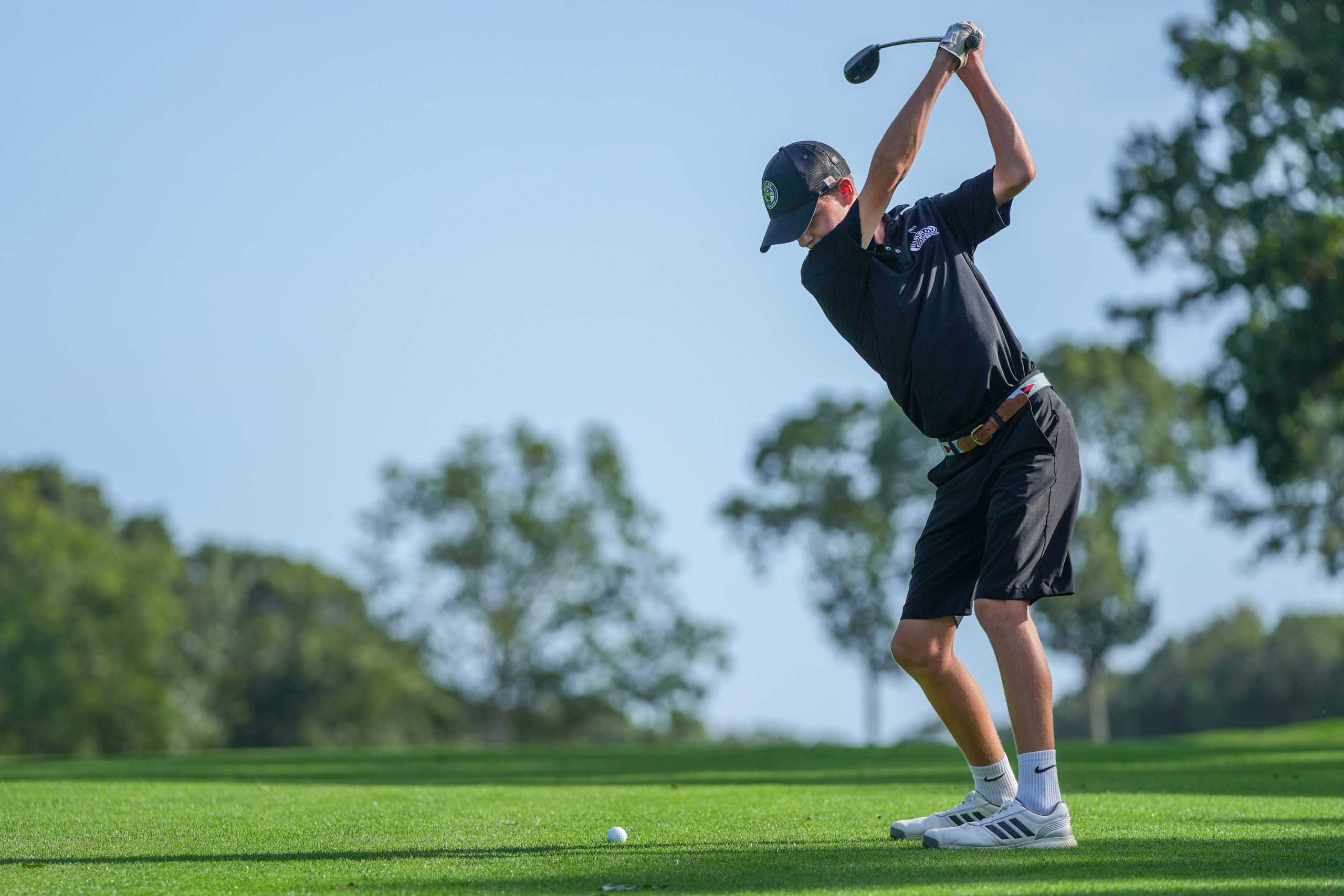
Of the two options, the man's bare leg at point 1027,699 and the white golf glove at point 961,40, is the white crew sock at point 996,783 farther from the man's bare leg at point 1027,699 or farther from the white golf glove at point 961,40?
the white golf glove at point 961,40

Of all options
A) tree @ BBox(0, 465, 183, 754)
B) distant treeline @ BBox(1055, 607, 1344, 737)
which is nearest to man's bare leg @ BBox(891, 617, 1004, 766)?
distant treeline @ BBox(1055, 607, 1344, 737)

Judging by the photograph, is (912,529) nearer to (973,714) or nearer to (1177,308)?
(1177,308)

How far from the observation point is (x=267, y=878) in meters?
3.87

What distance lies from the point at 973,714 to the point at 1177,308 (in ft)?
72.2

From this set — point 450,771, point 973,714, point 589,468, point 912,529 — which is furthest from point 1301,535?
point 973,714

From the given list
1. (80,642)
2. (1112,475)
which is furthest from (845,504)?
(80,642)

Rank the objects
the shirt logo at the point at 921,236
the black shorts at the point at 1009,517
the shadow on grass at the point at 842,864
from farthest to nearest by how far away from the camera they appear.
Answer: the shirt logo at the point at 921,236, the black shorts at the point at 1009,517, the shadow on grass at the point at 842,864

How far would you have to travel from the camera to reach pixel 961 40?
4.57m

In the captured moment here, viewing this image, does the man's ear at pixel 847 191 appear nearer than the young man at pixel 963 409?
Answer: No

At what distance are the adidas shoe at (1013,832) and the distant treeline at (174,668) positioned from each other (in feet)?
131

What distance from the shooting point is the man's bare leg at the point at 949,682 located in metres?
4.86

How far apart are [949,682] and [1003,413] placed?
1.09 metres

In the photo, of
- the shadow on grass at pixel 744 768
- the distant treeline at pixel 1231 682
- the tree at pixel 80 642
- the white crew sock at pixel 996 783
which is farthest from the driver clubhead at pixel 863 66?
the tree at pixel 80 642

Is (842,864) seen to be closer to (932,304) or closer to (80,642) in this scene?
(932,304)
